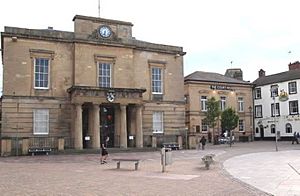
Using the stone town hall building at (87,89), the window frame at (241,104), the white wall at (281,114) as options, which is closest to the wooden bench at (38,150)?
the stone town hall building at (87,89)

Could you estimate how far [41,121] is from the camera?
3497 cm

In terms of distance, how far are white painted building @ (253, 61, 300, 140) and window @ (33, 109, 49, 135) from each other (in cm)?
→ 3413

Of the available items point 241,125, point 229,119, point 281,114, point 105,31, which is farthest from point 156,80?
point 281,114

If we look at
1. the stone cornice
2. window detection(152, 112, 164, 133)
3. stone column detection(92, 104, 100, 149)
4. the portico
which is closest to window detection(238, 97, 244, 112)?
the stone cornice

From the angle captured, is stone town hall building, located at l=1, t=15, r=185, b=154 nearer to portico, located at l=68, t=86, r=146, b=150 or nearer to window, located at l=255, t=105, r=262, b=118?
A: portico, located at l=68, t=86, r=146, b=150

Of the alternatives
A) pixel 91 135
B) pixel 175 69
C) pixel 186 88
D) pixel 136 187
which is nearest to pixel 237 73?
pixel 186 88

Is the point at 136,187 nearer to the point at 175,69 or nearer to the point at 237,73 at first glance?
the point at 175,69

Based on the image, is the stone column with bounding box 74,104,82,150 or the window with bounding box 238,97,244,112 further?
the window with bounding box 238,97,244,112

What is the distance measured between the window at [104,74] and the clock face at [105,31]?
301cm

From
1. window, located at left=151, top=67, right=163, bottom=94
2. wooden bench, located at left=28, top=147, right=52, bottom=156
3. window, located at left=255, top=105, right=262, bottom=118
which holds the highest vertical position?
window, located at left=151, top=67, right=163, bottom=94

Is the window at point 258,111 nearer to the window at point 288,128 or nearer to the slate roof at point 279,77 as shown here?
the slate roof at point 279,77

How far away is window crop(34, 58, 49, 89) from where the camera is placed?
35375mm

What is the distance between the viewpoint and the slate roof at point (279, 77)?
2287 inches

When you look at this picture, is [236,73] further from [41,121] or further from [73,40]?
[41,121]
